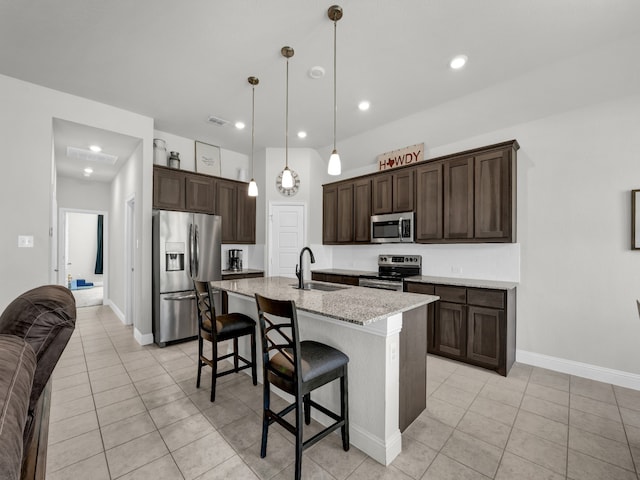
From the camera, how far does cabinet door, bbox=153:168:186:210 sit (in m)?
4.17

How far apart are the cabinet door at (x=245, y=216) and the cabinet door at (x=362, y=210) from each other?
77.5 inches

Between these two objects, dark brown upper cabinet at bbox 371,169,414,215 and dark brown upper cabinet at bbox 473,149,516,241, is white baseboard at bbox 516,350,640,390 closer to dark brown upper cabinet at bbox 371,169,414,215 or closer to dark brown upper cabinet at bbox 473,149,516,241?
dark brown upper cabinet at bbox 473,149,516,241

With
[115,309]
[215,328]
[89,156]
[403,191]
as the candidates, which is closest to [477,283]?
[403,191]

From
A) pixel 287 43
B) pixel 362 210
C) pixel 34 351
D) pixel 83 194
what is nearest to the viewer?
pixel 34 351

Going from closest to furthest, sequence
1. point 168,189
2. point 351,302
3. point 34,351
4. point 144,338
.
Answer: point 34,351
point 351,302
point 144,338
point 168,189

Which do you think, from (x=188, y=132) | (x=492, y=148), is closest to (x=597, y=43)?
(x=492, y=148)

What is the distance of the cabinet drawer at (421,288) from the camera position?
3.49 metres

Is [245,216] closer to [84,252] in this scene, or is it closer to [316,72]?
[316,72]

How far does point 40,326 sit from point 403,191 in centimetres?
394

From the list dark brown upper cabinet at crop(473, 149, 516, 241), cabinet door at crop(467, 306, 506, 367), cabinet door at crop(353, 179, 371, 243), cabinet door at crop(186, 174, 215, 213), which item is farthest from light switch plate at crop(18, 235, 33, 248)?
dark brown upper cabinet at crop(473, 149, 516, 241)

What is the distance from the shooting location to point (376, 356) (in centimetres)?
180

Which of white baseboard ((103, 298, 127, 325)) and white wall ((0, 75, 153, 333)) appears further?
white baseboard ((103, 298, 127, 325))

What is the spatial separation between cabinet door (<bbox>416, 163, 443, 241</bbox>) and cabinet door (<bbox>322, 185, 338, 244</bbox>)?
1587 millimetres

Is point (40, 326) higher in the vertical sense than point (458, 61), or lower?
lower
